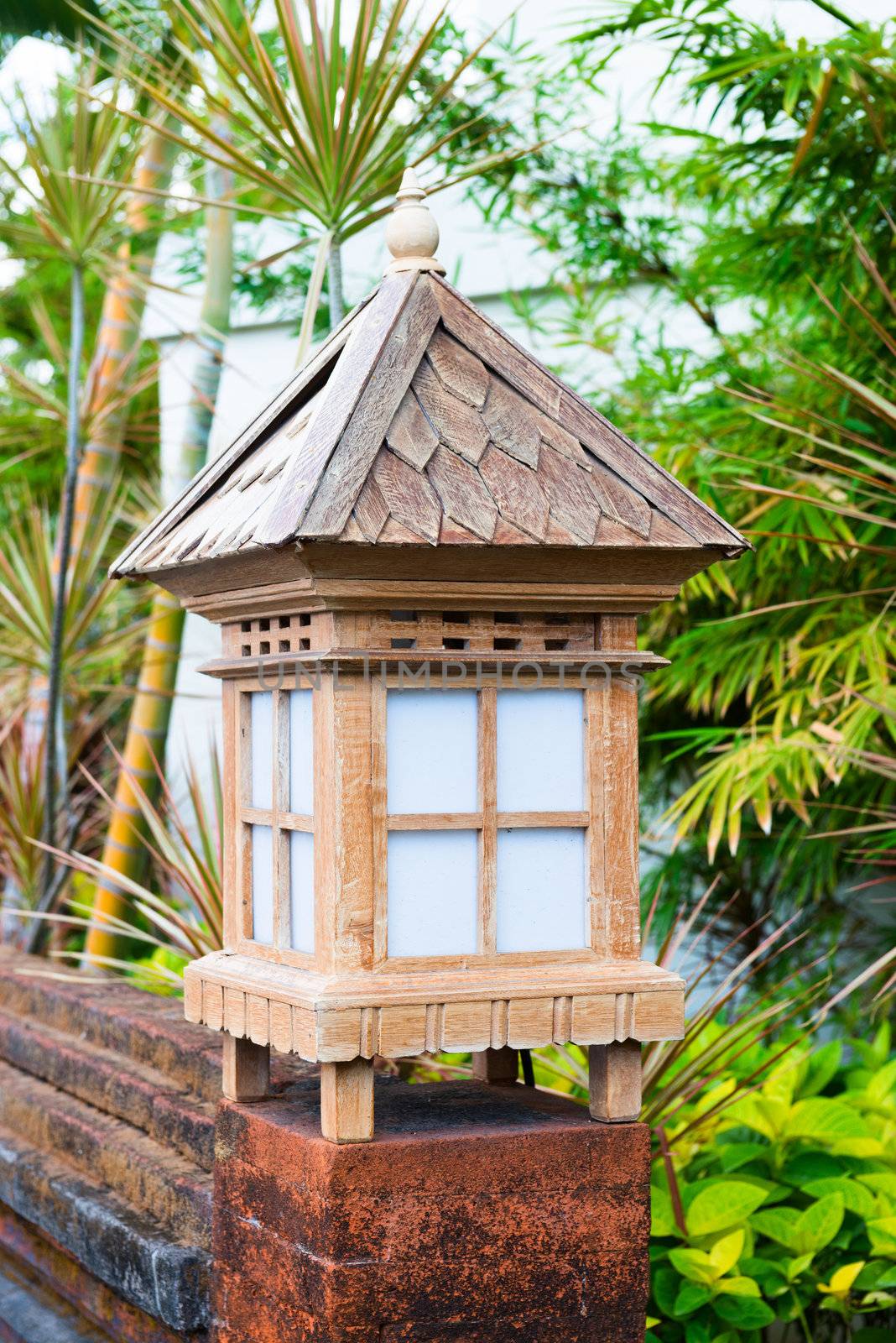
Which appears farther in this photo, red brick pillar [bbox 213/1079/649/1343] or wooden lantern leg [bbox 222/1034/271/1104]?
wooden lantern leg [bbox 222/1034/271/1104]

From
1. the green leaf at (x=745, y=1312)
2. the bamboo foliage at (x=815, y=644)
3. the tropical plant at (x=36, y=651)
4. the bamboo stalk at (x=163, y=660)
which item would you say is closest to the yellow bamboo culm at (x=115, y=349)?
the tropical plant at (x=36, y=651)

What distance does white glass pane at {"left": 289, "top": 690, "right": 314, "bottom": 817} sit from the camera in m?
2.12

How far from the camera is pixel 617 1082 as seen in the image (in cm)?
218

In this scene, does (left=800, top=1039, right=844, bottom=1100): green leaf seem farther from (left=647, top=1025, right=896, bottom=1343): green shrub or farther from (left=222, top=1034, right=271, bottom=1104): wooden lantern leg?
(left=222, top=1034, right=271, bottom=1104): wooden lantern leg

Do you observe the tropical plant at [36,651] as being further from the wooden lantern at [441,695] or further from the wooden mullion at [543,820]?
the wooden mullion at [543,820]

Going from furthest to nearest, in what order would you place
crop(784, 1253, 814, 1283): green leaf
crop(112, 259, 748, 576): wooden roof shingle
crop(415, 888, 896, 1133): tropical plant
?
crop(415, 888, 896, 1133): tropical plant
crop(784, 1253, 814, 1283): green leaf
crop(112, 259, 748, 576): wooden roof shingle

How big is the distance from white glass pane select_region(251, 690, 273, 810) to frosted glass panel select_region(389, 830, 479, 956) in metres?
0.28

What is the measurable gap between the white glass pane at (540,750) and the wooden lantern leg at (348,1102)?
0.43 metres

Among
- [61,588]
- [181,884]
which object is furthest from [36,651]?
[181,884]

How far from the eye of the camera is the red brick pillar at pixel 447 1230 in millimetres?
2016

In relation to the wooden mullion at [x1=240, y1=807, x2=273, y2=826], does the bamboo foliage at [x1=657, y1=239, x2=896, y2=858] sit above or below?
above

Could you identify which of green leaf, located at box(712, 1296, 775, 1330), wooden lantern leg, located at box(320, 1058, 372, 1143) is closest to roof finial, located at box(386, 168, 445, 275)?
wooden lantern leg, located at box(320, 1058, 372, 1143)

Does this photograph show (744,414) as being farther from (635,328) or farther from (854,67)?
(854,67)

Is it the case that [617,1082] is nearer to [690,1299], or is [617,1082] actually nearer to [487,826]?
[487,826]
